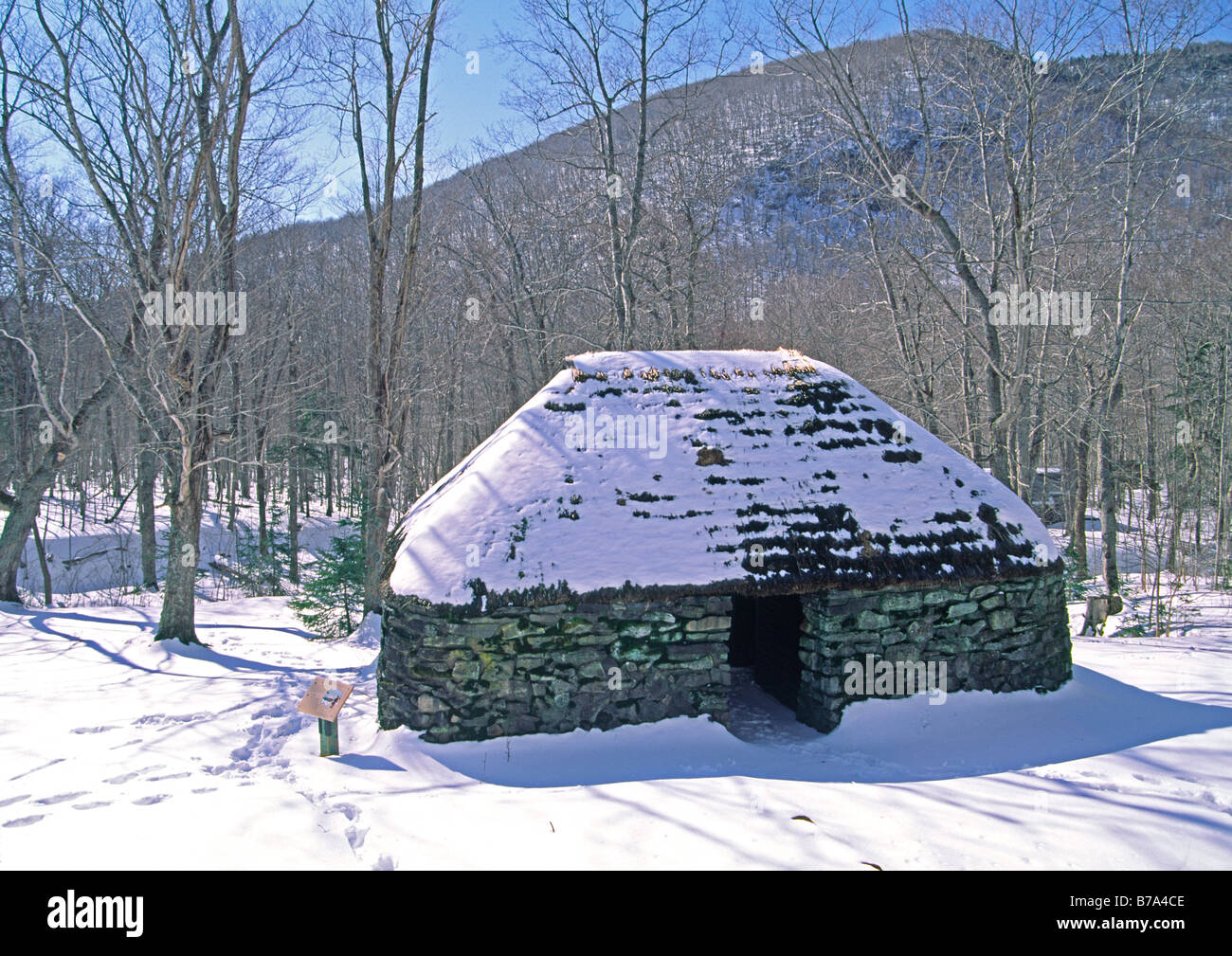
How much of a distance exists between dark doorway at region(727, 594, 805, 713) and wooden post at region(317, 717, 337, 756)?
4520 millimetres

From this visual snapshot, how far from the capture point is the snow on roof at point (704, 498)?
638cm

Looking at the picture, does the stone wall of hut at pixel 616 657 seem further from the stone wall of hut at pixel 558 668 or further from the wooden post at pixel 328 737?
the wooden post at pixel 328 737

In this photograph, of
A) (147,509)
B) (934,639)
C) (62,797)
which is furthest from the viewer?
(147,509)

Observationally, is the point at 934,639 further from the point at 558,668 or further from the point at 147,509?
the point at 147,509

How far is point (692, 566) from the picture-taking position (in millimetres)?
6391

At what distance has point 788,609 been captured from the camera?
795 cm

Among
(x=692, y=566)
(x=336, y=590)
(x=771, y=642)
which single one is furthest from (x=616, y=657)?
(x=336, y=590)

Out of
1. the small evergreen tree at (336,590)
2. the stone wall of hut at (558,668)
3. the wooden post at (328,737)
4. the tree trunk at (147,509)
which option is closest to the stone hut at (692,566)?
the stone wall of hut at (558,668)

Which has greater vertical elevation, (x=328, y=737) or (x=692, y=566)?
(x=692, y=566)

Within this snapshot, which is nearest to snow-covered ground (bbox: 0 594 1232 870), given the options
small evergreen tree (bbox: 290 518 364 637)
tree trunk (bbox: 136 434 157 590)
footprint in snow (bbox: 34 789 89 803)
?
footprint in snow (bbox: 34 789 89 803)

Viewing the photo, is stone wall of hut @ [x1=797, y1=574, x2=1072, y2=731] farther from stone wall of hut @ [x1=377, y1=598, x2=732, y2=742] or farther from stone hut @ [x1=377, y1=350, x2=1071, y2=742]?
stone wall of hut @ [x1=377, y1=598, x2=732, y2=742]

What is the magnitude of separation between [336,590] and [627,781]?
8257 mm

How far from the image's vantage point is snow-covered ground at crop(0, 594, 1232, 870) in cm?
365
